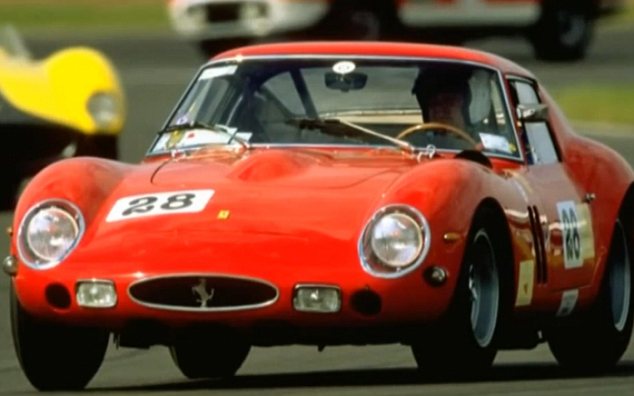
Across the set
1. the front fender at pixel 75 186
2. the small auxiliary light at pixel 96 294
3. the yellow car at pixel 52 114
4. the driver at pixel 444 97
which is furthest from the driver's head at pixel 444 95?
the yellow car at pixel 52 114

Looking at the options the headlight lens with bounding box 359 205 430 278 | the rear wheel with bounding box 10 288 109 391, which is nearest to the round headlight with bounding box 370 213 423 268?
the headlight lens with bounding box 359 205 430 278

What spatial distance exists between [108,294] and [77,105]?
9000 mm

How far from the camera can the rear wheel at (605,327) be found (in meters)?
9.37

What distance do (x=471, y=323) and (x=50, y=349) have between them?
1357 mm

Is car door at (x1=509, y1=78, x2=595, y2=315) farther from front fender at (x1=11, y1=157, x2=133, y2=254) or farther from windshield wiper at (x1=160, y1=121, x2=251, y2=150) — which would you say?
front fender at (x1=11, y1=157, x2=133, y2=254)

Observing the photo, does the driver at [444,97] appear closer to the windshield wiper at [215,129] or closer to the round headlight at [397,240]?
the windshield wiper at [215,129]

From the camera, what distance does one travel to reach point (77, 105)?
1673 centimetres

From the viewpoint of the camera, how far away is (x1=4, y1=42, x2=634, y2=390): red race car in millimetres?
7758

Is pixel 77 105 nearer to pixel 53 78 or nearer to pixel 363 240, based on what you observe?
pixel 53 78

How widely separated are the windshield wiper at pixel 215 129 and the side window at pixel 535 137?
1.10 metres

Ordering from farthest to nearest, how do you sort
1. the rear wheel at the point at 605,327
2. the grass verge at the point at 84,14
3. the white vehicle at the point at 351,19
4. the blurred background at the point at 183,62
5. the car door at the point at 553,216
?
the grass verge at the point at 84,14, the white vehicle at the point at 351,19, the blurred background at the point at 183,62, the rear wheel at the point at 605,327, the car door at the point at 553,216

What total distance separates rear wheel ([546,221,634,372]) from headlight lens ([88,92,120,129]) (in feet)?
24.7

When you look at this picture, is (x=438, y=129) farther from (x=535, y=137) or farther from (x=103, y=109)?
(x=103, y=109)

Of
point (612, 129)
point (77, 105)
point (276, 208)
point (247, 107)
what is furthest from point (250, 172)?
point (612, 129)
